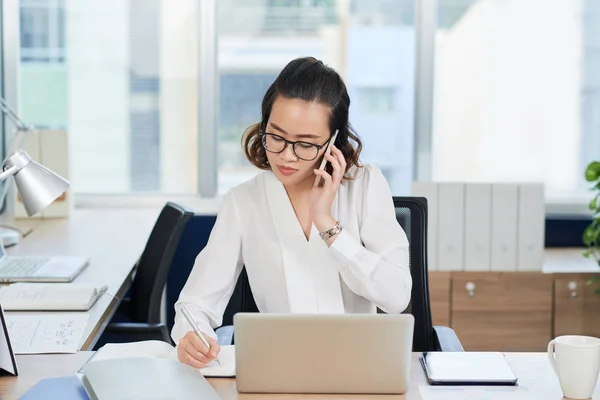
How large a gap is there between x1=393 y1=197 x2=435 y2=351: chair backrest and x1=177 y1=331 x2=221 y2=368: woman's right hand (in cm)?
74

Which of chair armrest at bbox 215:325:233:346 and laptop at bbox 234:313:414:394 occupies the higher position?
laptop at bbox 234:313:414:394

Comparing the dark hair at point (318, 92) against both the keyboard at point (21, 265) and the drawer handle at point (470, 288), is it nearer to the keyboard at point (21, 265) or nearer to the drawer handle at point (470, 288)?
the keyboard at point (21, 265)

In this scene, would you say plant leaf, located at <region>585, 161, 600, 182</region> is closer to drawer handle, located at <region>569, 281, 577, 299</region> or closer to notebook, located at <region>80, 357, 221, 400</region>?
drawer handle, located at <region>569, 281, 577, 299</region>

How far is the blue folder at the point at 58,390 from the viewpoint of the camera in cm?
140

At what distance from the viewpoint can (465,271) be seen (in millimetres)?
3428

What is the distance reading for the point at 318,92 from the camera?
1935 mm

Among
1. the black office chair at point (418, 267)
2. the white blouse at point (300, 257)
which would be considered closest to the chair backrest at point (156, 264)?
the black office chair at point (418, 267)

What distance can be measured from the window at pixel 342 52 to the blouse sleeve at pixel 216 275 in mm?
2062

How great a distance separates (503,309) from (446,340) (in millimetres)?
1384

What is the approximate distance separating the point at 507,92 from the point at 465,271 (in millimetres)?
1022

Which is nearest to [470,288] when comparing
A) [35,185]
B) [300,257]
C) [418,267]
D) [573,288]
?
[573,288]

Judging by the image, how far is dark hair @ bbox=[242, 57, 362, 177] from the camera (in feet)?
6.32

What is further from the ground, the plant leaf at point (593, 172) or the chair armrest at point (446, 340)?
the plant leaf at point (593, 172)

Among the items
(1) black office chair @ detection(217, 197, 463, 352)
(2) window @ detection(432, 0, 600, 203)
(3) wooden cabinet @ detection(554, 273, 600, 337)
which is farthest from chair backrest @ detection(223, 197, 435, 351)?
(2) window @ detection(432, 0, 600, 203)
